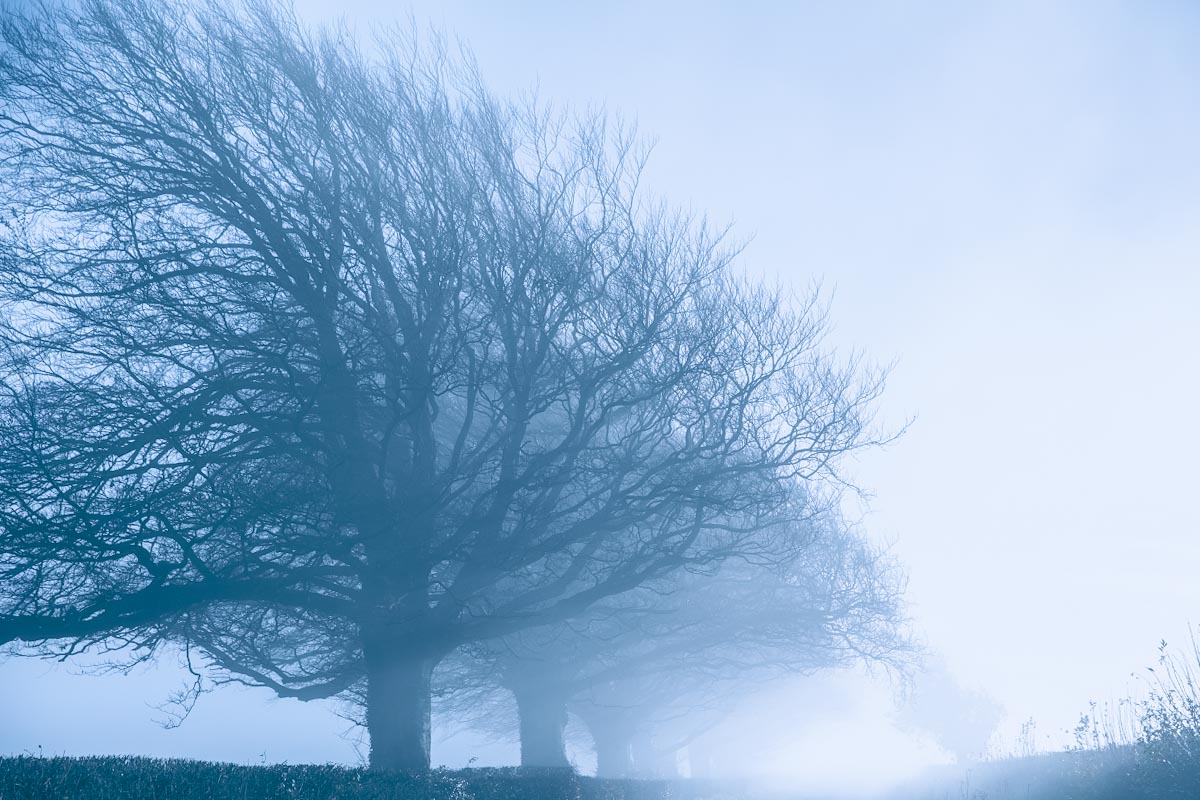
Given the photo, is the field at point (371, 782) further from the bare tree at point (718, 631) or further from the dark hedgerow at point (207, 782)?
the bare tree at point (718, 631)

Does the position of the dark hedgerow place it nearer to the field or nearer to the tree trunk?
the field

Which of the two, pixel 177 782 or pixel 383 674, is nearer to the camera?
pixel 177 782

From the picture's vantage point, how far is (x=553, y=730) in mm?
23312

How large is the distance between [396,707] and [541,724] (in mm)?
9758

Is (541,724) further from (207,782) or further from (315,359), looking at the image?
(207,782)

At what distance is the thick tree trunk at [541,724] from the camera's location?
22984mm

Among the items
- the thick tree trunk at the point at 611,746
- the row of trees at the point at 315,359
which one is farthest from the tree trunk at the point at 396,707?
the thick tree trunk at the point at 611,746

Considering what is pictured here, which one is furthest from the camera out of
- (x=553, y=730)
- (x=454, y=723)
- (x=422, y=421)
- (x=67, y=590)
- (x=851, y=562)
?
(x=454, y=723)

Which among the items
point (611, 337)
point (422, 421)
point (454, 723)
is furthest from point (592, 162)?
point (454, 723)

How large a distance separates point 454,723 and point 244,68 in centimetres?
2908

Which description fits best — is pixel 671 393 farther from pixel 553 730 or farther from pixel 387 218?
pixel 553 730

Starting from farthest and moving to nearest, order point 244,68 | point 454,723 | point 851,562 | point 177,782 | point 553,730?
point 454,723 < point 851,562 < point 553,730 < point 244,68 < point 177,782

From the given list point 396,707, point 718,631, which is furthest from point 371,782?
point 718,631

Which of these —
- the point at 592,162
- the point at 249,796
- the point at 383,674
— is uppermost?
the point at 592,162
